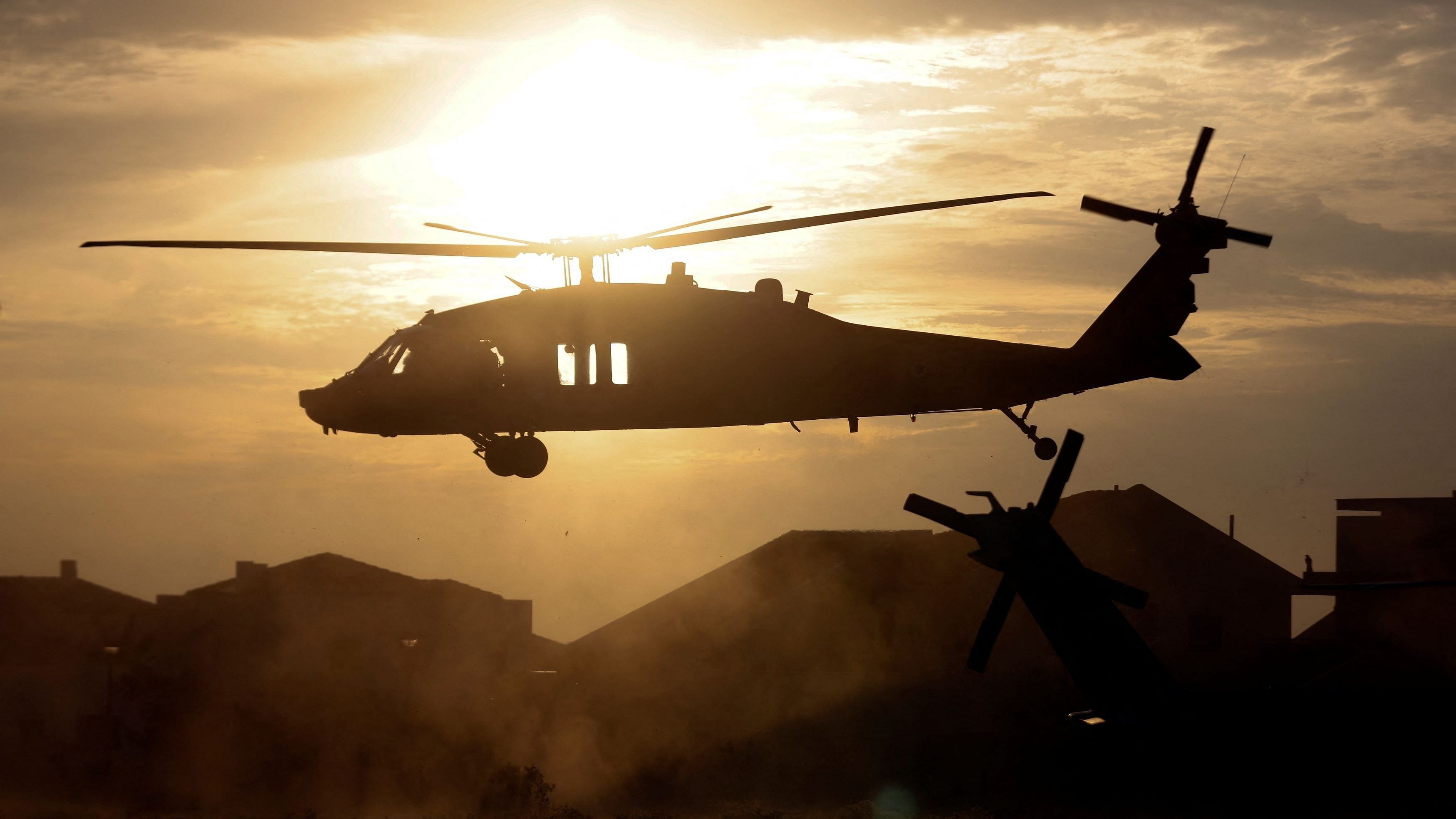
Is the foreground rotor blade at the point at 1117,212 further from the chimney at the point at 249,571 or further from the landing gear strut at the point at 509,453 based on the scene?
the chimney at the point at 249,571

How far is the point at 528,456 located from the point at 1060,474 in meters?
11.9

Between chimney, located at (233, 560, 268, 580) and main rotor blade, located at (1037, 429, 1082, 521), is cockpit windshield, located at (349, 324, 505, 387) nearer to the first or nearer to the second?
main rotor blade, located at (1037, 429, 1082, 521)

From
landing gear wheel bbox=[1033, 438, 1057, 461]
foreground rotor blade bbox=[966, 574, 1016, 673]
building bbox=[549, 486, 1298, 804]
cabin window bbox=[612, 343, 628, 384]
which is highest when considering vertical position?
cabin window bbox=[612, 343, 628, 384]

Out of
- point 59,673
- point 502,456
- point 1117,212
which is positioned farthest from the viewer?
point 59,673

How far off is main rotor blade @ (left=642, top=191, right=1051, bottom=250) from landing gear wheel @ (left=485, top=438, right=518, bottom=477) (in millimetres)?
5635

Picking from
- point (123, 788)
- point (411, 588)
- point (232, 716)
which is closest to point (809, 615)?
point (411, 588)

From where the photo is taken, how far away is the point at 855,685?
2346 inches

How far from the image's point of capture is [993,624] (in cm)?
2359

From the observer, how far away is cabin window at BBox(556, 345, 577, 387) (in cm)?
2809

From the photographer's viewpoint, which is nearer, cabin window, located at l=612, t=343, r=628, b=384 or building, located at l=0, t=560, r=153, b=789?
cabin window, located at l=612, t=343, r=628, b=384

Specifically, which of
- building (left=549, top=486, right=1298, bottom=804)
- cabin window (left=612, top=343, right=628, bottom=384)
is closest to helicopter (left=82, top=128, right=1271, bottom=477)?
cabin window (left=612, top=343, right=628, bottom=384)

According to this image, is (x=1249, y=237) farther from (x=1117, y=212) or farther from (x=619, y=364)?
(x=619, y=364)

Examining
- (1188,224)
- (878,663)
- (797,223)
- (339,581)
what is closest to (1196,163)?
(1188,224)

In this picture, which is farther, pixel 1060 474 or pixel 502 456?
pixel 502 456
